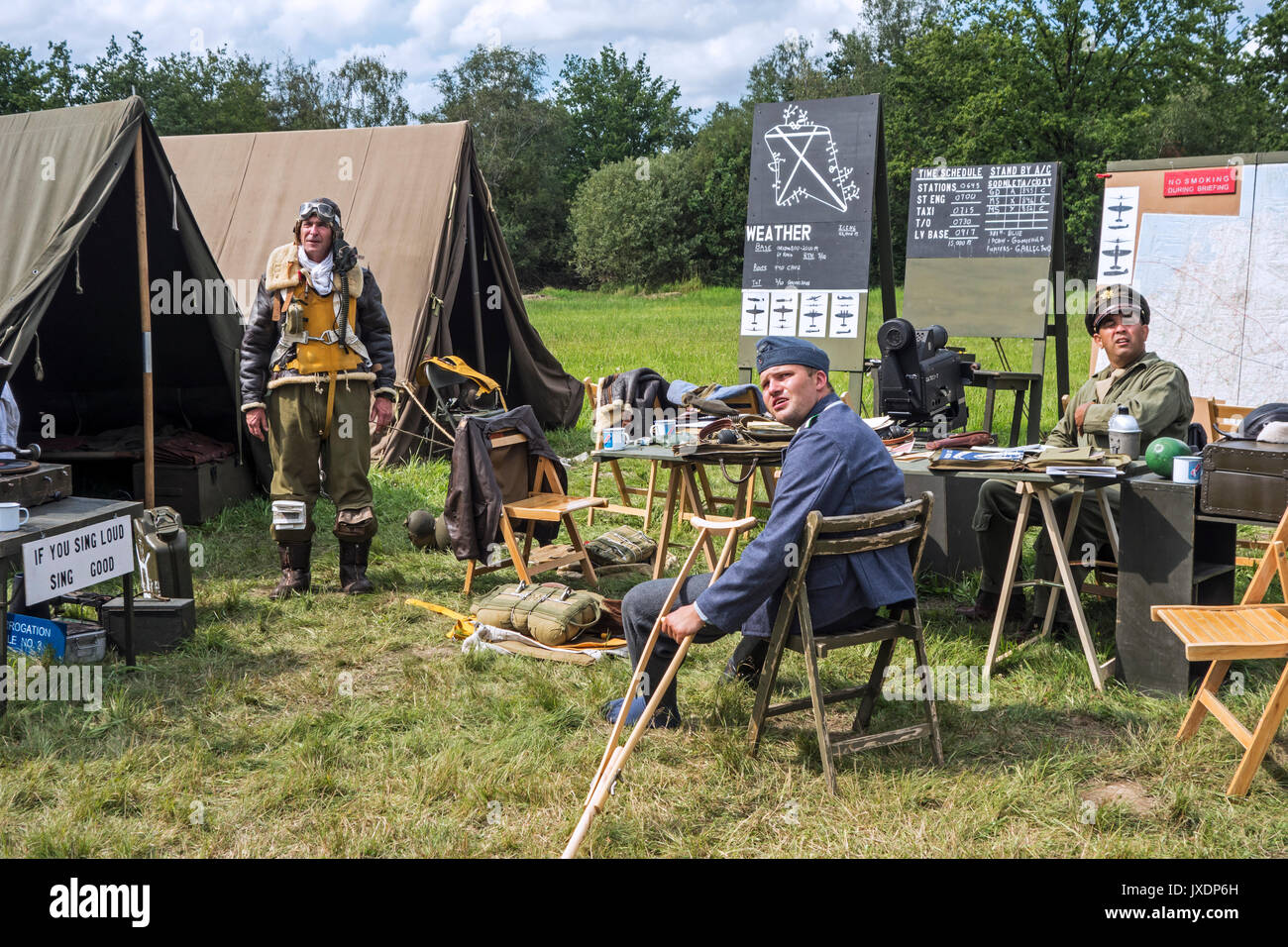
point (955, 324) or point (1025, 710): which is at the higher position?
point (955, 324)

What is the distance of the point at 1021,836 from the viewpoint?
120 inches

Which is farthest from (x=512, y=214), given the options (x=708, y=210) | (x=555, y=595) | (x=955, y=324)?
(x=555, y=595)

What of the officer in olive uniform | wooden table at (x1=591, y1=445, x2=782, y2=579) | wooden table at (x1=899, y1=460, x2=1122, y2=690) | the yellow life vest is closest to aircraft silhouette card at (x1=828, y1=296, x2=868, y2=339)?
wooden table at (x1=591, y1=445, x2=782, y2=579)

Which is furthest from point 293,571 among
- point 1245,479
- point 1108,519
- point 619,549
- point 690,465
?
point 1245,479

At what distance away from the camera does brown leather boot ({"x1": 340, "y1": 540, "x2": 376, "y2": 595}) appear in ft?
18.3

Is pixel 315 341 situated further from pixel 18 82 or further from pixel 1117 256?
pixel 18 82

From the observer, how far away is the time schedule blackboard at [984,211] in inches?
322

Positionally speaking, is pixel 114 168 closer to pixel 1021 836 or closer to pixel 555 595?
pixel 555 595

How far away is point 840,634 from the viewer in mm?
3443

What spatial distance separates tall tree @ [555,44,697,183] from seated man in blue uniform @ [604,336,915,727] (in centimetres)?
3997

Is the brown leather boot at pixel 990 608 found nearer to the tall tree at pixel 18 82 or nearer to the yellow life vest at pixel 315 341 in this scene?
the yellow life vest at pixel 315 341

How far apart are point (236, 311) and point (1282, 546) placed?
238 inches

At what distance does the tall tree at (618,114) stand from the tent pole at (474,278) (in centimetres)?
3408
